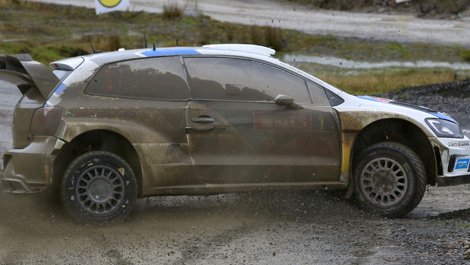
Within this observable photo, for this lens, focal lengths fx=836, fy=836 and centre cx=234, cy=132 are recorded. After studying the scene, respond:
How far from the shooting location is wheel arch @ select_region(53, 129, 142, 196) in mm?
7617

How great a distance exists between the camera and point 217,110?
7656mm

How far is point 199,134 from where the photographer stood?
762 cm

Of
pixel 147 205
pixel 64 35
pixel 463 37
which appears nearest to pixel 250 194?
pixel 147 205

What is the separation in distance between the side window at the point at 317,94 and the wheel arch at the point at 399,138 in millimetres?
482

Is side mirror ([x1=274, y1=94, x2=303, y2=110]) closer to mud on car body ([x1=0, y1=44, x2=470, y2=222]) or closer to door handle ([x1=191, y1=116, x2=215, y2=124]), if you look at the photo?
mud on car body ([x1=0, y1=44, x2=470, y2=222])

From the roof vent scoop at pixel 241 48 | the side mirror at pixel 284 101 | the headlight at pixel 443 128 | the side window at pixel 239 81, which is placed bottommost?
the headlight at pixel 443 128

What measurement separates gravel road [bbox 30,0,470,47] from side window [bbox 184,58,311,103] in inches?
584

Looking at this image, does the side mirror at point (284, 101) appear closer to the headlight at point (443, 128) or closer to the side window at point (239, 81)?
the side window at point (239, 81)

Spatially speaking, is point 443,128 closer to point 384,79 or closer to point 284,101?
point 284,101

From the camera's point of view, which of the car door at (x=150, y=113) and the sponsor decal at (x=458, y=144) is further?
the sponsor decal at (x=458, y=144)

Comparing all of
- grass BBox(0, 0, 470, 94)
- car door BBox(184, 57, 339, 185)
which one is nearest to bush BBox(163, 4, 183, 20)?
grass BBox(0, 0, 470, 94)

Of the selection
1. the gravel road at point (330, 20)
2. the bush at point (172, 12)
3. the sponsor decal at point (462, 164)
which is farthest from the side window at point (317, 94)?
the bush at point (172, 12)

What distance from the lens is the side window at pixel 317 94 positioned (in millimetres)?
7887

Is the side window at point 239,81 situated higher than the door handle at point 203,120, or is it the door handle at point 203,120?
the side window at point 239,81
